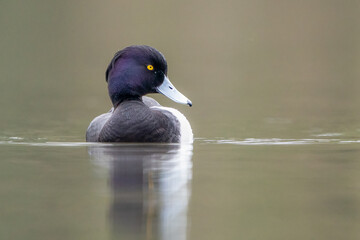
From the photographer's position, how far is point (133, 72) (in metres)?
10.2

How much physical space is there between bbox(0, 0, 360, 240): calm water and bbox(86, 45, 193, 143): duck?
0.26m

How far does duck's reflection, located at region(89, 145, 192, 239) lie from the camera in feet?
18.2

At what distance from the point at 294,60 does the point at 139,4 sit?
18911 millimetres

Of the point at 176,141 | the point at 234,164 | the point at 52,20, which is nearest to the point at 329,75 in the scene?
the point at 176,141

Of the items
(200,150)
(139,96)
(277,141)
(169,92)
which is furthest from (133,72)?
(277,141)

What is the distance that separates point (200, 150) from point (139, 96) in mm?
1282

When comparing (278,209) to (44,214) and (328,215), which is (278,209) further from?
(44,214)

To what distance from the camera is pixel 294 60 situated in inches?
930

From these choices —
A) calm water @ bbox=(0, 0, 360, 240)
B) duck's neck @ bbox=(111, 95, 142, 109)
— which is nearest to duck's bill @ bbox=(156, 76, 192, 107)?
duck's neck @ bbox=(111, 95, 142, 109)

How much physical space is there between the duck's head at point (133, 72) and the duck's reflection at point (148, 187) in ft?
3.31

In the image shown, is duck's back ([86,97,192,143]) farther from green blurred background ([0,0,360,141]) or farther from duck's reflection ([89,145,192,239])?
green blurred background ([0,0,360,141])

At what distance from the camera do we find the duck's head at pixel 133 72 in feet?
33.7

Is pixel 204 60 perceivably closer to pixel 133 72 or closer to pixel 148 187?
pixel 133 72

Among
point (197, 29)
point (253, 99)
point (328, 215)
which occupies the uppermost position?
point (197, 29)
